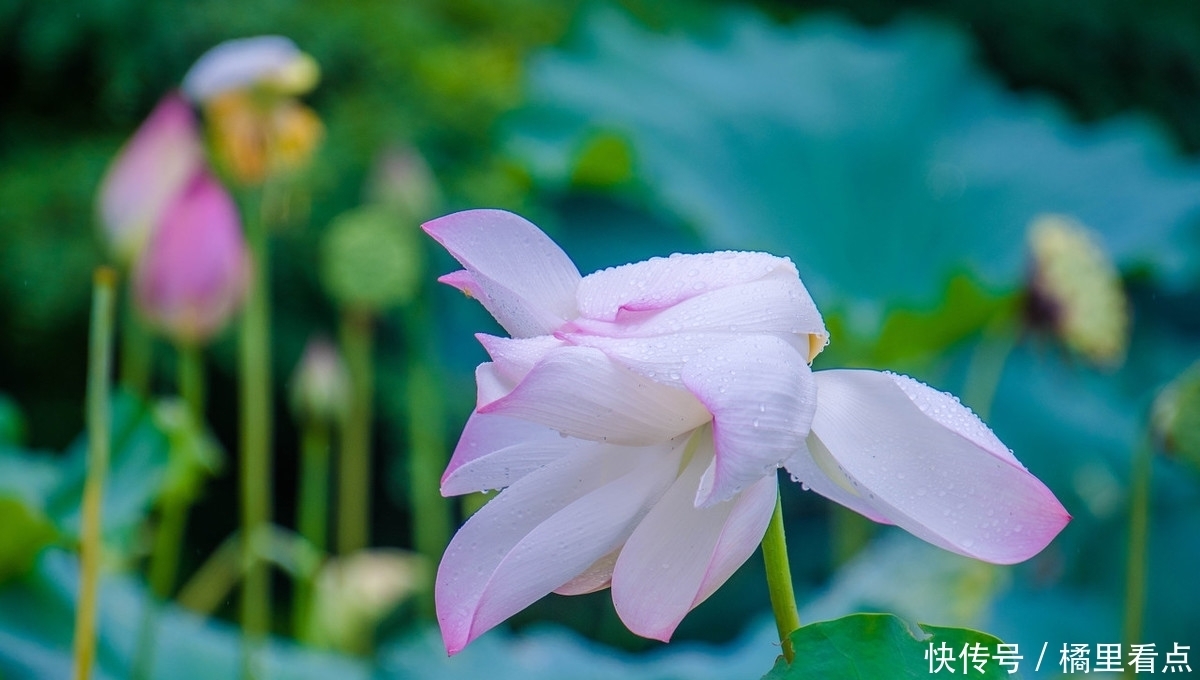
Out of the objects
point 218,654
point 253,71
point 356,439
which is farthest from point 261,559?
point 356,439

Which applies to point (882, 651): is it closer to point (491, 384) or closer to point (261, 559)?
point (491, 384)

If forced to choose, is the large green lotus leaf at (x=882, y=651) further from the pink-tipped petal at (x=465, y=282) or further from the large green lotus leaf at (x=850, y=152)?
the large green lotus leaf at (x=850, y=152)

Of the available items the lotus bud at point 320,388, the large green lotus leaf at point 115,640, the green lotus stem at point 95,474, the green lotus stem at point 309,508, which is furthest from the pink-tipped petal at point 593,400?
the lotus bud at point 320,388

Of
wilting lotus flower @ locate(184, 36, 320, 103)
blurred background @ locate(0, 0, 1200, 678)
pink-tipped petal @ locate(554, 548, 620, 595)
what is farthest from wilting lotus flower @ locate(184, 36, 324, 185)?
pink-tipped petal @ locate(554, 548, 620, 595)

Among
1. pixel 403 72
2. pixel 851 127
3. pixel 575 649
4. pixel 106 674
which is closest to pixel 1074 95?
pixel 851 127

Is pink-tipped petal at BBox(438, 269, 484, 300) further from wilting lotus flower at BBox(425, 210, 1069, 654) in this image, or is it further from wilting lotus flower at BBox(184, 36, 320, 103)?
wilting lotus flower at BBox(184, 36, 320, 103)
